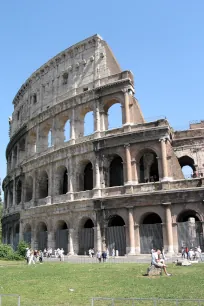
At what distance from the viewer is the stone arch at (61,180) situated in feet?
97.5

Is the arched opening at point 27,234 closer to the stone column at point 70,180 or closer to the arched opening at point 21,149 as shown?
the stone column at point 70,180

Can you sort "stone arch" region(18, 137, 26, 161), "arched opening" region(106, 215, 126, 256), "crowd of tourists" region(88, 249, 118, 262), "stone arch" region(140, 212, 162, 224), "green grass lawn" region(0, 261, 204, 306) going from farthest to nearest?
"stone arch" region(18, 137, 26, 161)
"stone arch" region(140, 212, 162, 224)
"arched opening" region(106, 215, 126, 256)
"crowd of tourists" region(88, 249, 118, 262)
"green grass lawn" region(0, 261, 204, 306)

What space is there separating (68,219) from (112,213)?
4.20 m

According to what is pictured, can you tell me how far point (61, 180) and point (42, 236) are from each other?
17.1 ft

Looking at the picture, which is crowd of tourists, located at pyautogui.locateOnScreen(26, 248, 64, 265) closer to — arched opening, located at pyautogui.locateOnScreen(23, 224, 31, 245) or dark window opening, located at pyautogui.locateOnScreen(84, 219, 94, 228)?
dark window opening, located at pyautogui.locateOnScreen(84, 219, 94, 228)

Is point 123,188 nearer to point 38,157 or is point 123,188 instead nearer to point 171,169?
point 171,169

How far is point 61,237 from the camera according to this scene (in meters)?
28.0

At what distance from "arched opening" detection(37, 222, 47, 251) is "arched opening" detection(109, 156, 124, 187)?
7.84 m

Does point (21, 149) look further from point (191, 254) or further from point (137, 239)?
point (191, 254)

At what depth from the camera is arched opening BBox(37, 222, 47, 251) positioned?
29.6m

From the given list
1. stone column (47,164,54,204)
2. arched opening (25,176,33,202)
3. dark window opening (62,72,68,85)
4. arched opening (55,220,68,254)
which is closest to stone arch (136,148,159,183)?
arched opening (55,220,68,254)

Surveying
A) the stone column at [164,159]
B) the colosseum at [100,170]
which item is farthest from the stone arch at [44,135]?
the stone column at [164,159]

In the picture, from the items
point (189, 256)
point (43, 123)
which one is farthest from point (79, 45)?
point (189, 256)

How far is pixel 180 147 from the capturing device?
28.3m
